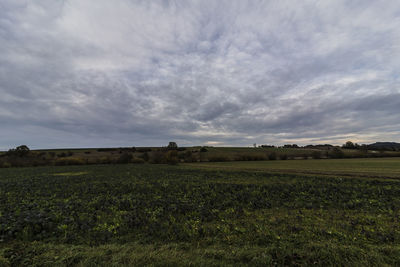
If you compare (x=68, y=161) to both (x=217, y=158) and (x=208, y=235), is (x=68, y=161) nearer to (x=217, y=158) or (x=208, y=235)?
(x=217, y=158)

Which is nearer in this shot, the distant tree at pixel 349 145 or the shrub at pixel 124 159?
the shrub at pixel 124 159

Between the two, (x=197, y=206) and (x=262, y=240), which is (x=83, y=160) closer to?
(x=197, y=206)

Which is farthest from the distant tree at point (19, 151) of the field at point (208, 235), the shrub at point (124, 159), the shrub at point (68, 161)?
the field at point (208, 235)

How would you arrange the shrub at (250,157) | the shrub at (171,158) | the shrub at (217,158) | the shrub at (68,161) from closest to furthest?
the shrub at (68,161) → the shrub at (171,158) → the shrub at (217,158) → the shrub at (250,157)

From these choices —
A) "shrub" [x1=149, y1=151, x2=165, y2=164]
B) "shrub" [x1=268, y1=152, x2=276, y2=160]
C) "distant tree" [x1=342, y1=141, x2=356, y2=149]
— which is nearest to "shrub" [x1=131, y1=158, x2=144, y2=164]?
"shrub" [x1=149, y1=151, x2=165, y2=164]

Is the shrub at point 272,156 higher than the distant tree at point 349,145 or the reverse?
the reverse

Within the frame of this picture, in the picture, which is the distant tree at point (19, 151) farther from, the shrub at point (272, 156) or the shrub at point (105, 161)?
the shrub at point (272, 156)

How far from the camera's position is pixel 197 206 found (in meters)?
11.6

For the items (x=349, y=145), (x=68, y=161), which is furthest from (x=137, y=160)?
(x=349, y=145)

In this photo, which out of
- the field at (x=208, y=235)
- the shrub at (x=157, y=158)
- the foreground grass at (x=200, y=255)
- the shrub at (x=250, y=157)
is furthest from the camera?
the shrub at (x=250, y=157)

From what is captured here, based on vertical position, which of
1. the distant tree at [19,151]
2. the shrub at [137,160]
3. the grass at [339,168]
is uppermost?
the distant tree at [19,151]

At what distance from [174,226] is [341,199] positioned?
13501mm

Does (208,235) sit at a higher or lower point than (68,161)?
lower

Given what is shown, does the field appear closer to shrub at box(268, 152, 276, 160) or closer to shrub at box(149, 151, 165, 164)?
shrub at box(149, 151, 165, 164)
